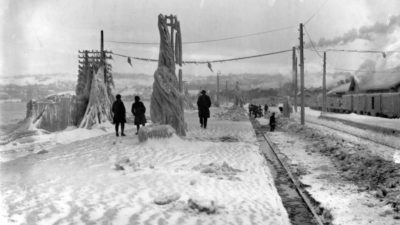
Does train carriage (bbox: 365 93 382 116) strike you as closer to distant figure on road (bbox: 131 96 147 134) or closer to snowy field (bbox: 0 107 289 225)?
distant figure on road (bbox: 131 96 147 134)

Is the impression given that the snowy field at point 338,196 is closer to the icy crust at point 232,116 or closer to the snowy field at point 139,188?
the snowy field at point 139,188

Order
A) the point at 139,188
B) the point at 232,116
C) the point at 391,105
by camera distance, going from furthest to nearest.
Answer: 1. the point at 232,116
2. the point at 391,105
3. the point at 139,188

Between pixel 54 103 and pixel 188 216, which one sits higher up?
pixel 54 103

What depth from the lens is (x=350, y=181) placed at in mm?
9195

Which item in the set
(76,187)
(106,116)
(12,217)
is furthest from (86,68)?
(12,217)

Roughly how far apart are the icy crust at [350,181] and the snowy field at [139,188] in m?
1.07

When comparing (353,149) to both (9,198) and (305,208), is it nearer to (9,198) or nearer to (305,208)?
(305,208)

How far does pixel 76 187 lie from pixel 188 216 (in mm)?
2555

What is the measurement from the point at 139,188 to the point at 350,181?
488cm

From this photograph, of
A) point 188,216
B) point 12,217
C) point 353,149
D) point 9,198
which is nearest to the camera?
point 12,217

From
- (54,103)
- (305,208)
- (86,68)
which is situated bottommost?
(305,208)

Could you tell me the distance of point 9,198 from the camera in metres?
→ 6.43

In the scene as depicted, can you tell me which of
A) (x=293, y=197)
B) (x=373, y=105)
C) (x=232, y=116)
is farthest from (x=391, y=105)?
(x=293, y=197)

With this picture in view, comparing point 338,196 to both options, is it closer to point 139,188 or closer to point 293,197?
point 293,197
